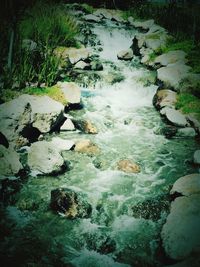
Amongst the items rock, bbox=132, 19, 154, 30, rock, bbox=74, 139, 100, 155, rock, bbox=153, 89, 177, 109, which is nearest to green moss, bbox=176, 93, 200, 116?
rock, bbox=153, 89, 177, 109

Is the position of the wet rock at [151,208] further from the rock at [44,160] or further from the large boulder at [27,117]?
the large boulder at [27,117]

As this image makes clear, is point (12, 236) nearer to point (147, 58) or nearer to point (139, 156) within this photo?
point (139, 156)

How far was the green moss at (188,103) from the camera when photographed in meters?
7.48

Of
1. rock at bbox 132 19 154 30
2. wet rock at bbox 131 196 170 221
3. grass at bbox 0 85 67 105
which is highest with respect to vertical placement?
rock at bbox 132 19 154 30

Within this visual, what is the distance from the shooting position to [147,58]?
448 inches

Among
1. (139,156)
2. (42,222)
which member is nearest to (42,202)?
(42,222)

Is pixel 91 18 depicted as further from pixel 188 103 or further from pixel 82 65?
pixel 188 103

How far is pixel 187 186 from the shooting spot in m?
4.55

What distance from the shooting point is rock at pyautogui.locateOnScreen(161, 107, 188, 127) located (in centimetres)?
711

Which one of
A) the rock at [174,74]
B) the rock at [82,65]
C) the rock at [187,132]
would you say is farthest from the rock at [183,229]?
the rock at [82,65]

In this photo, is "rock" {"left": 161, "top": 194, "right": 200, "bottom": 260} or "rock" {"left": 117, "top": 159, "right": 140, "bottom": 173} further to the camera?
"rock" {"left": 117, "top": 159, "right": 140, "bottom": 173}

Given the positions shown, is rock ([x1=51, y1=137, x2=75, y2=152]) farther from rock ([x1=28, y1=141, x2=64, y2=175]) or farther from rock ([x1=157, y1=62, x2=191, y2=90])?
rock ([x1=157, y1=62, x2=191, y2=90])

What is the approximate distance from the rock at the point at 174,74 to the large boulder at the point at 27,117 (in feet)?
12.3

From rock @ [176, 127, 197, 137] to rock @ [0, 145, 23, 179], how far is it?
12.2ft
